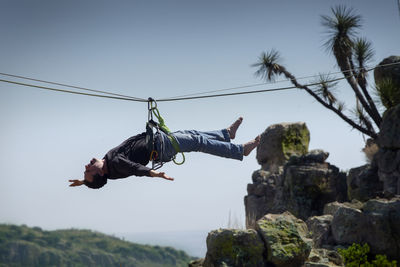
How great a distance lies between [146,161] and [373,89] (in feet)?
42.1

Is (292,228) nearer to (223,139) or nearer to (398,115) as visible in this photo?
(223,139)

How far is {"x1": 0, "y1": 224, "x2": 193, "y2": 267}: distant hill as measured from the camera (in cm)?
15712

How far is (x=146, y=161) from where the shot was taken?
8.01m

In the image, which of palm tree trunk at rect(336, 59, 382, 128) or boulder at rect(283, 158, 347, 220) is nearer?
boulder at rect(283, 158, 347, 220)

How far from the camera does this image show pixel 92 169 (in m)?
7.52

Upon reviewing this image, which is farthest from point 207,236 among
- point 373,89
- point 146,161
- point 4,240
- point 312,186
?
point 4,240

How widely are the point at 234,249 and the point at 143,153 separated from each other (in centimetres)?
Result: 340

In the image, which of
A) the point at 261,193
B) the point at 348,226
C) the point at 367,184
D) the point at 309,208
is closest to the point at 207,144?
the point at 348,226

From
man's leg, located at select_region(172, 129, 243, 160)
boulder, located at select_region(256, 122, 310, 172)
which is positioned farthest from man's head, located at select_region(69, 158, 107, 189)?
boulder, located at select_region(256, 122, 310, 172)

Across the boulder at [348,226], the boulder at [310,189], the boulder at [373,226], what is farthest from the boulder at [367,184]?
the boulder at [348,226]

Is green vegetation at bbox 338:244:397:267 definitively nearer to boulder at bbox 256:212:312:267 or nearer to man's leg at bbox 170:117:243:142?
boulder at bbox 256:212:312:267

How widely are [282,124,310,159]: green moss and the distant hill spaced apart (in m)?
139

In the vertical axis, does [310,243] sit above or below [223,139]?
below

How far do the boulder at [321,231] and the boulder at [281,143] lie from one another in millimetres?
9625
